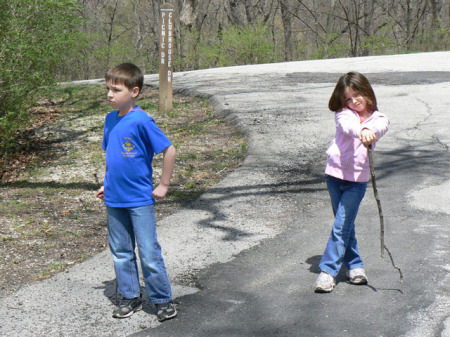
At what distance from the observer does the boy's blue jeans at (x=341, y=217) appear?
12.6ft

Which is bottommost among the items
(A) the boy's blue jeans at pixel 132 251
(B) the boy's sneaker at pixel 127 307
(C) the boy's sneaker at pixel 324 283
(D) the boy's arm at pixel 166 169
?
(B) the boy's sneaker at pixel 127 307

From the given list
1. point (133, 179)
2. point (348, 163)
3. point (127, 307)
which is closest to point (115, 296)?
point (127, 307)

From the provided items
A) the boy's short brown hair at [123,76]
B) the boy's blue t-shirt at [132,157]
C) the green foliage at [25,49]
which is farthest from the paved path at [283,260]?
the green foliage at [25,49]

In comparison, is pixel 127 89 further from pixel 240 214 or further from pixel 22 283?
pixel 240 214

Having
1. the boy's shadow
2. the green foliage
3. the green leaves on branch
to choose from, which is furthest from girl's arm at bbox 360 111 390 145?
the green leaves on branch

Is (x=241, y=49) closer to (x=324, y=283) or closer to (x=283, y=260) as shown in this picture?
(x=283, y=260)

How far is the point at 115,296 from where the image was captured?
387cm

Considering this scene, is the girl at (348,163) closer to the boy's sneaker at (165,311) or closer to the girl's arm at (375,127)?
the girl's arm at (375,127)

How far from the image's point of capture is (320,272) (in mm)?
4191

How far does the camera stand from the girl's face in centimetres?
→ 370

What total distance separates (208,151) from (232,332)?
521cm

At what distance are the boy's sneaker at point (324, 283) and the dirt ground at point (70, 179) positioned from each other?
200cm

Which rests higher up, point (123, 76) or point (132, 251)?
point (123, 76)

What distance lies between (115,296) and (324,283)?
55.7 inches
